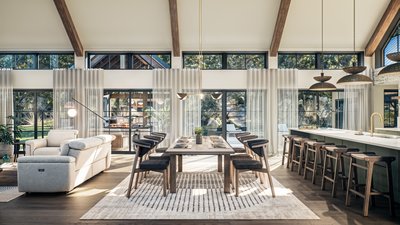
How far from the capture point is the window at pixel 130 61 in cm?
866

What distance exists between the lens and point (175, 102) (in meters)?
8.42

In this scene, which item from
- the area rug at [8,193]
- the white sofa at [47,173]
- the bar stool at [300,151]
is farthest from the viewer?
the bar stool at [300,151]

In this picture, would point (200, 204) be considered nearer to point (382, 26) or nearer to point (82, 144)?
point (82, 144)

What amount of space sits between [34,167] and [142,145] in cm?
165

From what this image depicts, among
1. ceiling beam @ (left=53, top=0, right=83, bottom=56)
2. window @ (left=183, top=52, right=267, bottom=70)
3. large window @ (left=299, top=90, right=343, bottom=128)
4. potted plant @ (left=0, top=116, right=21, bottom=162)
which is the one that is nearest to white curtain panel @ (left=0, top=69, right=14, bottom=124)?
potted plant @ (left=0, top=116, right=21, bottom=162)

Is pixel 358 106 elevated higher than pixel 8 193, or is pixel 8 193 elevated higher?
pixel 358 106

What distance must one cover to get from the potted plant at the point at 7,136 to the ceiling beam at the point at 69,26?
8.61 ft

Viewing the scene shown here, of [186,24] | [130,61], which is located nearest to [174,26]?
[186,24]

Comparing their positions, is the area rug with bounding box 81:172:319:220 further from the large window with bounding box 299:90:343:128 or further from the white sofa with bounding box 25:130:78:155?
→ the large window with bounding box 299:90:343:128

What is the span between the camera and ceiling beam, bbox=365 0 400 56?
725cm

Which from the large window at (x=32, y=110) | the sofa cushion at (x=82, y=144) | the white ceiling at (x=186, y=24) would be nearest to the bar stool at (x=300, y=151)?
the white ceiling at (x=186, y=24)

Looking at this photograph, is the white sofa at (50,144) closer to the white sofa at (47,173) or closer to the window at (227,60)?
the white sofa at (47,173)

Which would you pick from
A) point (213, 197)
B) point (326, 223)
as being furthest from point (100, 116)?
point (326, 223)

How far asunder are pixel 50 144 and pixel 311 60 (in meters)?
7.26
